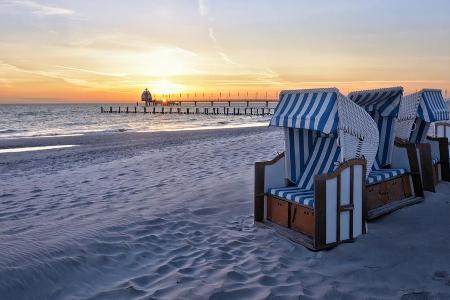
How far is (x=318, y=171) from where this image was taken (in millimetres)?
5707

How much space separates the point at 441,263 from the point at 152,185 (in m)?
5.88

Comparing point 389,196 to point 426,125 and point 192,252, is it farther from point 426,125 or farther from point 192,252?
point 192,252

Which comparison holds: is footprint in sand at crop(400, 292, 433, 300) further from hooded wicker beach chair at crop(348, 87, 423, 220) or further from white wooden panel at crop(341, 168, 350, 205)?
hooded wicker beach chair at crop(348, 87, 423, 220)

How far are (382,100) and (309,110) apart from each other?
7.25ft

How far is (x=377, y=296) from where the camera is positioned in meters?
3.58

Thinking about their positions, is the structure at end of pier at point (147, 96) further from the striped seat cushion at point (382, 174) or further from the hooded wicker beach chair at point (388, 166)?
the striped seat cushion at point (382, 174)

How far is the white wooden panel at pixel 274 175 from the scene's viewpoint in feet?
19.2

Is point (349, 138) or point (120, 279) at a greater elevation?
point (349, 138)

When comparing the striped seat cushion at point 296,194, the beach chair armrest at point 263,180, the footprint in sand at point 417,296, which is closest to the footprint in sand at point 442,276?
the footprint in sand at point 417,296

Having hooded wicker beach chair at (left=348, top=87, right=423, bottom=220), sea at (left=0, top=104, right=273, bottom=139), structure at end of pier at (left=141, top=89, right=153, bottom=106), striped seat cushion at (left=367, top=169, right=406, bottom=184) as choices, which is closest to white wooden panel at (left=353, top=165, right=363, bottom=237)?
striped seat cushion at (left=367, top=169, right=406, bottom=184)

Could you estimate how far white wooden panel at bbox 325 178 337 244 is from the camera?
466 centimetres

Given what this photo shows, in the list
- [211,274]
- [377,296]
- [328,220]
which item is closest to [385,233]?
[328,220]

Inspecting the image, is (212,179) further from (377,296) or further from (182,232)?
(377,296)

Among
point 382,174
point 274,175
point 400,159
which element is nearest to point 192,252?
point 274,175
